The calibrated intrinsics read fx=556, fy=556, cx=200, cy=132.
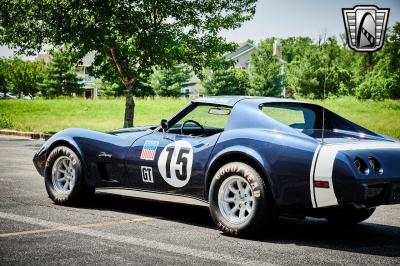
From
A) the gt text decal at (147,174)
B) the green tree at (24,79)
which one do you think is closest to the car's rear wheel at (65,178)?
the gt text decal at (147,174)

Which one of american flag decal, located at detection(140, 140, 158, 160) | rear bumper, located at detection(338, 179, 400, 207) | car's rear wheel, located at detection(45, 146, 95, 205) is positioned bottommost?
car's rear wheel, located at detection(45, 146, 95, 205)

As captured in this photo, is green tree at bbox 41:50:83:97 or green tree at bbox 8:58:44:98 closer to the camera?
green tree at bbox 41:50:83:97

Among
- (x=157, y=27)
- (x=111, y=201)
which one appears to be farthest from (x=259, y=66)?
(x=111, y=201)

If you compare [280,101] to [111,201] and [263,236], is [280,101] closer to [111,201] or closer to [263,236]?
[263,236]

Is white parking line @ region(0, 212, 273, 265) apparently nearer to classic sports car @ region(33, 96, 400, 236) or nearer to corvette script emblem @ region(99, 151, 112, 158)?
classic sports car @ region(33, 96, 400, 236)

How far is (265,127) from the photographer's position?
5289mm

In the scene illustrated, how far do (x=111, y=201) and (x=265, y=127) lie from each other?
271 centimetres

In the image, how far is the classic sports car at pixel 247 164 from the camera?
4.70 metres

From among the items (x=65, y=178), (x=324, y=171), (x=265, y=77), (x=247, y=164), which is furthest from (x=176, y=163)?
(x=265, y=77)

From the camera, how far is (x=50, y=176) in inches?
267

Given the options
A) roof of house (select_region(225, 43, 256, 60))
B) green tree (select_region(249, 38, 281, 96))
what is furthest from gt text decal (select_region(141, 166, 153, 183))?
roof of house (select_region(225, 43, 256, 60))

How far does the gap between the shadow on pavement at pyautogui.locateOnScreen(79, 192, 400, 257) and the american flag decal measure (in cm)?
72

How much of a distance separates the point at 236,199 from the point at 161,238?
0.78 meters

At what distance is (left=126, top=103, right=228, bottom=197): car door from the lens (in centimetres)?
552
